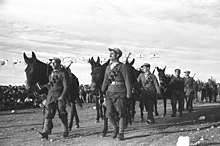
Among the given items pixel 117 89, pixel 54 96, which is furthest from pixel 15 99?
pixel 117 89

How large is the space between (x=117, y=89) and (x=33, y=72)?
108 inches

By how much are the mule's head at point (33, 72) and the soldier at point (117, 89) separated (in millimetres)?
2311

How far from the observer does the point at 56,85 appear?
1096 cm

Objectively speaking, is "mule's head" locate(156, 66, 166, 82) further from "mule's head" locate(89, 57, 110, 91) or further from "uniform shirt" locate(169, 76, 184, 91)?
"mule's head" locate(89, 57, 110, 91)

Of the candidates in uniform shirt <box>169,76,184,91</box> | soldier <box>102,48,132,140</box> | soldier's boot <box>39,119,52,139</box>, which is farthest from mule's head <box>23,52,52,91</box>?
uniform shirt <box>169,76,184,91</box>

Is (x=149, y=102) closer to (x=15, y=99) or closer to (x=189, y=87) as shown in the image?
(x=189, y=87)

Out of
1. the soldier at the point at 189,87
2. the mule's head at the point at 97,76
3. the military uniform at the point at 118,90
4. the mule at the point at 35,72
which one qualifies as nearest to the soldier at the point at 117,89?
the military uniform at the point at 118,90

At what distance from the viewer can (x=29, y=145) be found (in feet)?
34.1

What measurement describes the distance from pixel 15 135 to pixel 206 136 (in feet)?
20.1

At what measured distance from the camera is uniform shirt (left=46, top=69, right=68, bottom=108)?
35.8ft

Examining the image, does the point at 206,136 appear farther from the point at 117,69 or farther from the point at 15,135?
the point at 15,135

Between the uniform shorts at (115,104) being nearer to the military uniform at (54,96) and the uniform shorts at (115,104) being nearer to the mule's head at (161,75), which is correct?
the military uniform at (54,96)

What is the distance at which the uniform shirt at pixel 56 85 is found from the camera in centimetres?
1090

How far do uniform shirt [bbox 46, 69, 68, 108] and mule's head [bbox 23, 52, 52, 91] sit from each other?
2.42ft
